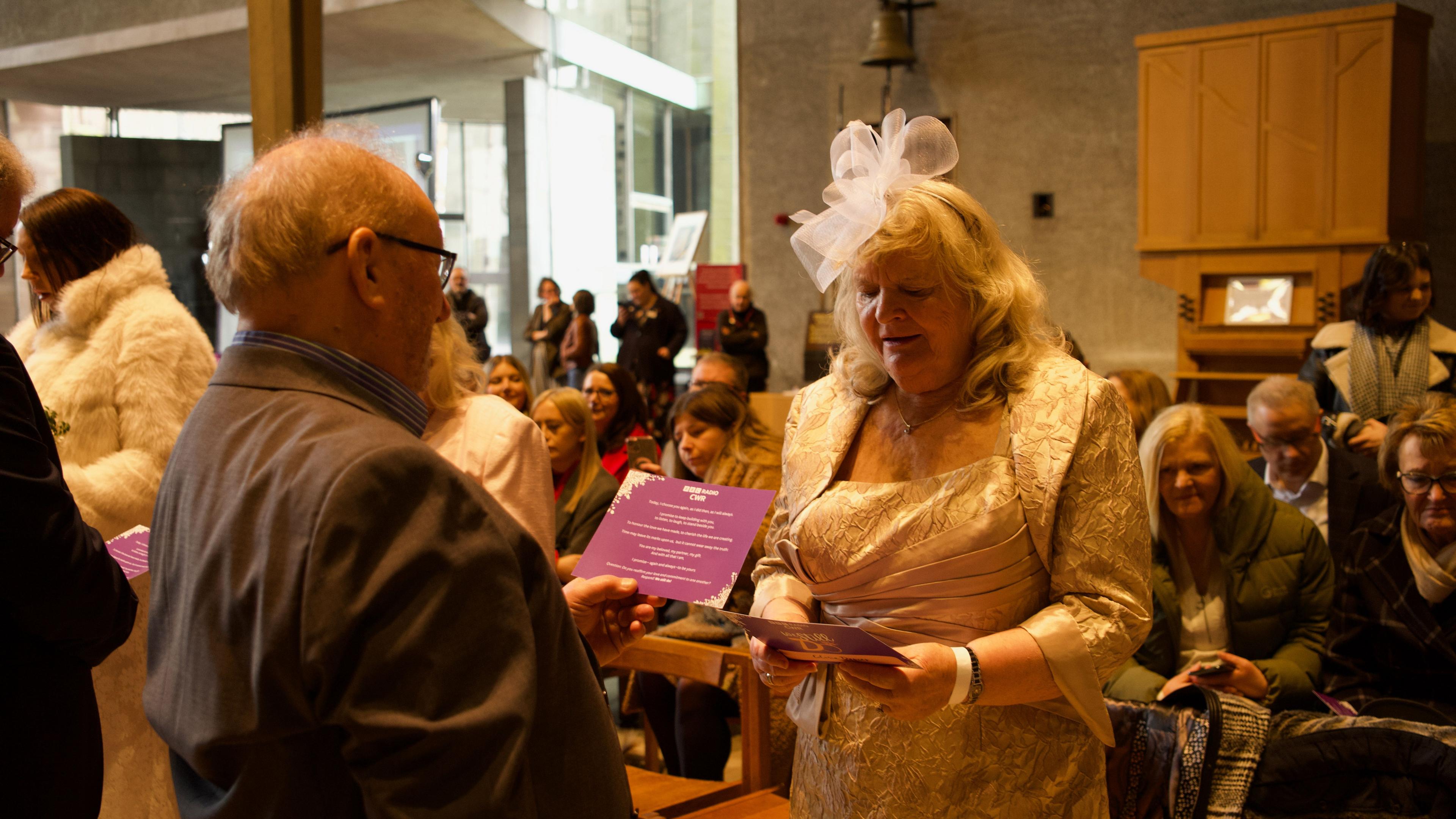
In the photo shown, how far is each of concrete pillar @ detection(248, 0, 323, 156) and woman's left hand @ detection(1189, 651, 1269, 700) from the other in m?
2.48

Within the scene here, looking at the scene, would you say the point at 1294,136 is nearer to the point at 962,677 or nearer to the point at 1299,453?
the point at 1299,453

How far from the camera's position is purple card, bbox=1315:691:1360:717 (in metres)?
2.34

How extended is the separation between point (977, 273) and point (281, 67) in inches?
75.9

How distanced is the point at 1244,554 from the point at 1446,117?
6393 mm

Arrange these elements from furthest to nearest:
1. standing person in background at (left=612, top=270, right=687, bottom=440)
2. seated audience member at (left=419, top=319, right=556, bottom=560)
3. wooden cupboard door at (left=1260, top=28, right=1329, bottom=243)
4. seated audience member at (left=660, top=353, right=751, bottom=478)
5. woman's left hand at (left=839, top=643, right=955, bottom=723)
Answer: standing person in background at (left=612, top=270, right=687, bottom=440), wooden cupboard door at (left=1260, top=28, right=1329, bottom=243), seated audience member at (left=660, top=353, right=751, bottom=478), seated audience member at (left=419, top=319, right=556, bottom=560), woman's left hand at (left=839, top=643, right=955, bottom=723)

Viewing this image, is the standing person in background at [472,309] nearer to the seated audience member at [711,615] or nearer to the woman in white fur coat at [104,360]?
the seated audience member at [711,615]

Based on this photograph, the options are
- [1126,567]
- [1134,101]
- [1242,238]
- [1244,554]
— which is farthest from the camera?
[1134,101]

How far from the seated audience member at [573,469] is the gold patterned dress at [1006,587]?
2.14 m

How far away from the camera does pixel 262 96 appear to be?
105 inches

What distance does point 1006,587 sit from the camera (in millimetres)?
1465

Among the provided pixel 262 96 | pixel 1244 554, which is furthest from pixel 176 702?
pixel 1244 554

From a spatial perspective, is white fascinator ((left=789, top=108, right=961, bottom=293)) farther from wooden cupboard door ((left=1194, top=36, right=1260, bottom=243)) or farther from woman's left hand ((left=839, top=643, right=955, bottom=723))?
wooden cupboard door ((left=1194, top=36, right=1260, bottom=243))

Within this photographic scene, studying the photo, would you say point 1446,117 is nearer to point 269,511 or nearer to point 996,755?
point 996,755

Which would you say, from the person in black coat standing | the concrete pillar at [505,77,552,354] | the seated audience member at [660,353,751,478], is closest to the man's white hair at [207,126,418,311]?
the person in black coat standing
